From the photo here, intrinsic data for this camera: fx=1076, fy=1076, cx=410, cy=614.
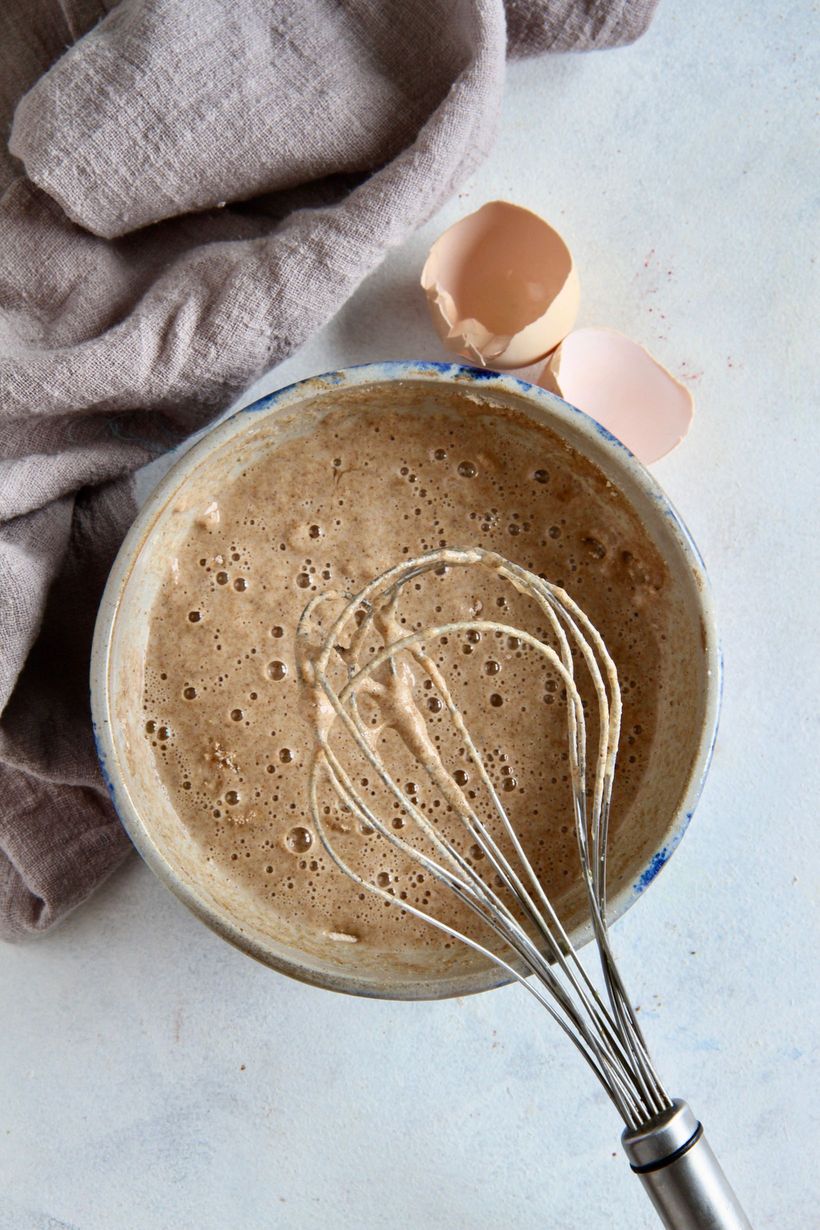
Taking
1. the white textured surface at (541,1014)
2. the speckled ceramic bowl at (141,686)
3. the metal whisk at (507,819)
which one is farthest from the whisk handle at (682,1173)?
the white textured surface at (541,1014)

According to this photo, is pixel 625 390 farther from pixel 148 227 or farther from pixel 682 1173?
pixel 682 1173

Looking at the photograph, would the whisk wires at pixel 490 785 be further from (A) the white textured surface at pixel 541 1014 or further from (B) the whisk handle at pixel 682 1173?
(A) the white textured surface at pixel 541 1014

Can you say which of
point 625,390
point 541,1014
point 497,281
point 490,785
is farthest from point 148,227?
point 541,1014

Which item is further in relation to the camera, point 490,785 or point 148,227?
point 148,227

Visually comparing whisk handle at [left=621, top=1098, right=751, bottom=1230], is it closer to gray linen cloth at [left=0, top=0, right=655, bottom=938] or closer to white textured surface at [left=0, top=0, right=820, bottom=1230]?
white textured surface at [left=0, top=0, right=820, bottom=1230]

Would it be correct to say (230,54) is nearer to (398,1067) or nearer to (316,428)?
(316,428)

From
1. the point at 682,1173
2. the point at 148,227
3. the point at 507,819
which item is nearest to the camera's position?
the point at 682,1173

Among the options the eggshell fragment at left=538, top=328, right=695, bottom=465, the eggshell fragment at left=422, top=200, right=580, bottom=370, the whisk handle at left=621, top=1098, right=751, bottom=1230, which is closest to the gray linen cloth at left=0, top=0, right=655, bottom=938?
the eggshell fragment at left=422, top=200, right=580, bottom=370
